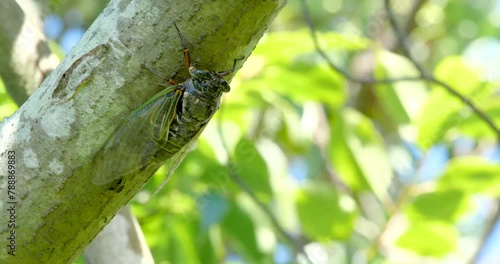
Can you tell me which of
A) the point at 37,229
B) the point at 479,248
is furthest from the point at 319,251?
the point at 37,229

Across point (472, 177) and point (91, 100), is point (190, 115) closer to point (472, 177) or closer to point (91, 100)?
point (91, 100)

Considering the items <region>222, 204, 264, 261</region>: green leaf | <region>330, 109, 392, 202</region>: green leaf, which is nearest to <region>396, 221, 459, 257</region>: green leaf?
<region>330, 109, 392, 202</region>: green leaf

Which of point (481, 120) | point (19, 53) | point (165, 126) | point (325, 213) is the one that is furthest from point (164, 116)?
point (481, 120)

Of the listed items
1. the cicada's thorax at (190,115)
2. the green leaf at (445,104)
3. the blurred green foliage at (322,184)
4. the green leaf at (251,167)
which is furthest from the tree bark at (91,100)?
the green leaf at (445,104)

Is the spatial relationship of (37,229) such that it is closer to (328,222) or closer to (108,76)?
(108,76)

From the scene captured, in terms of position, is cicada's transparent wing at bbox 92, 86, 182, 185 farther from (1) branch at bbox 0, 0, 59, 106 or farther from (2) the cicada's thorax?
(1) branch at bbox 0, 0, 59, 106

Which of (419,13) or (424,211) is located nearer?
Answer: (424,211)
